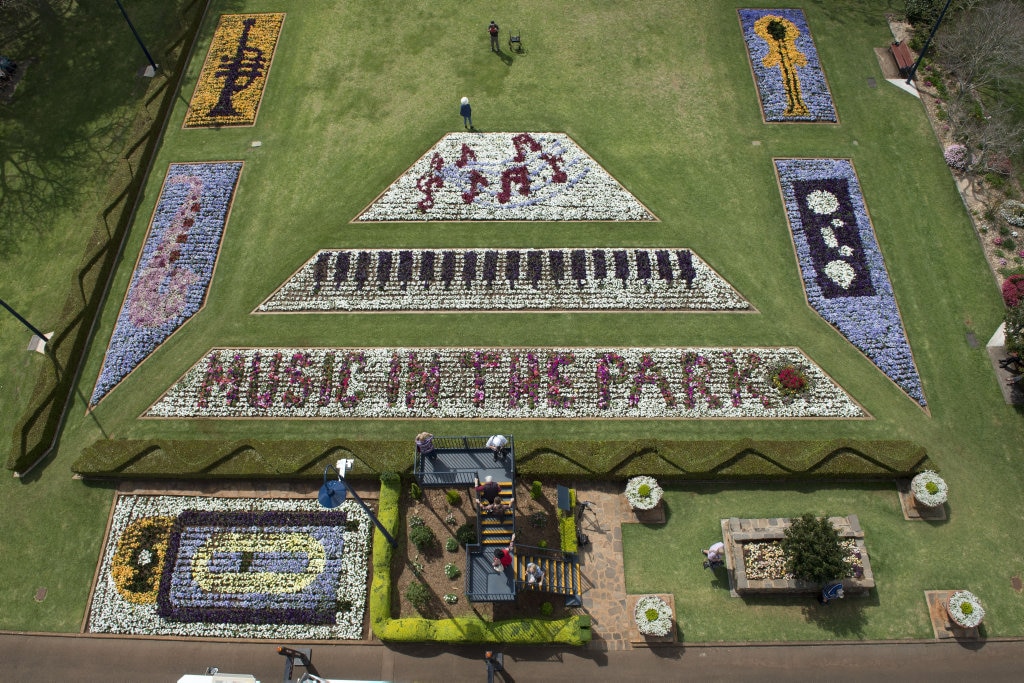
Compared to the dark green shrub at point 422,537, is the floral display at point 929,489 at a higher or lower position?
higher

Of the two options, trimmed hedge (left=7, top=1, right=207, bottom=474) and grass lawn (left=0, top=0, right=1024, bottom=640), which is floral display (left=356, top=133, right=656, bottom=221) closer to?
grass lawn (left=0, top=0, right=1024, bottom=640)

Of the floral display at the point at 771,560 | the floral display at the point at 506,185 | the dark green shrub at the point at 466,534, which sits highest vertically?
the floral display at the point at 506,185

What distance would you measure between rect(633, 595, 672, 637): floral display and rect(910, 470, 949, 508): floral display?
1266 centimetres

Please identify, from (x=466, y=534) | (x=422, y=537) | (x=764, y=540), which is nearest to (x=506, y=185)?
(x=466, y=534)

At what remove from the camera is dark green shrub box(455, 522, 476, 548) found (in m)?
26.2

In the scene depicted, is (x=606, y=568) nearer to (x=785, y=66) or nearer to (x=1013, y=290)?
(x=1013, y=290)

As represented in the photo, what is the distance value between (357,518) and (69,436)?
15892 millimetres

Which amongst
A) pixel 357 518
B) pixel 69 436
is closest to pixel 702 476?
pixel 357 518

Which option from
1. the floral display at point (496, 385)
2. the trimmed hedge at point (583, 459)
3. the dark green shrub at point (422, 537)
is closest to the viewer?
the dark green shrub at point (422, 537)

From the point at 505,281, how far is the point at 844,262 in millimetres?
19030

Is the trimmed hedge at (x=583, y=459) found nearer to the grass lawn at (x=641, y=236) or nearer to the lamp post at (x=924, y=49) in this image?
the grass lawn at (x=641, y=236)

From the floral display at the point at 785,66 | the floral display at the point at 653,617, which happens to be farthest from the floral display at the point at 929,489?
the floral display at the point at 785,66

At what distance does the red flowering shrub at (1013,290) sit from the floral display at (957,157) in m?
8.10

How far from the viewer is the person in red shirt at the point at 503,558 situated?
24339mm
